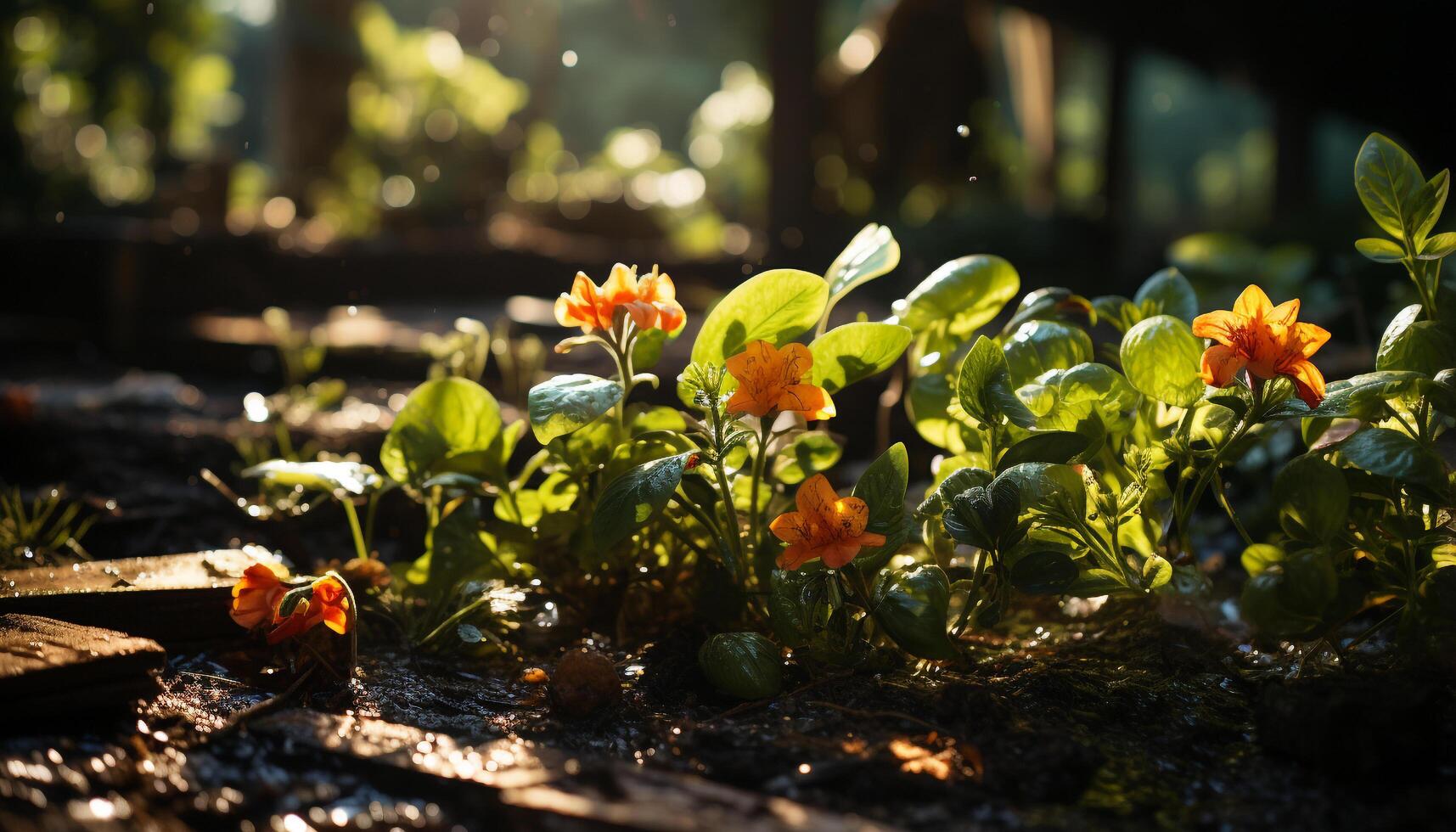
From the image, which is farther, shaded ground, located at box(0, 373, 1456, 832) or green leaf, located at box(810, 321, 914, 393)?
green leaf, located at box(810, 321, 914, 393)

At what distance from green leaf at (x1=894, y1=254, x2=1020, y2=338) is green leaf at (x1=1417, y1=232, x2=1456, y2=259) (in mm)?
576

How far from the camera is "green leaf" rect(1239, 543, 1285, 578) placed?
1.62 metres

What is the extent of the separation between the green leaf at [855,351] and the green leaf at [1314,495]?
1.81 feet

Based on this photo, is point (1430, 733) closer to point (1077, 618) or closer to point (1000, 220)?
point (1077, 618)

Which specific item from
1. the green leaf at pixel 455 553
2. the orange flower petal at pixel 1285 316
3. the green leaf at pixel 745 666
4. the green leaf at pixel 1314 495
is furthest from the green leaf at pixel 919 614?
the green leaf at pixel 455 553

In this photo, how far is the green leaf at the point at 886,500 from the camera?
1.59 meters

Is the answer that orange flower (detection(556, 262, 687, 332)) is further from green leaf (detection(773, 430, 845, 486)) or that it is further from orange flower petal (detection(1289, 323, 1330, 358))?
orange flower petal (detection(1289, 323, 1330, 358))

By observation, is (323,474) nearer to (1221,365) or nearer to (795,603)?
(795,603)

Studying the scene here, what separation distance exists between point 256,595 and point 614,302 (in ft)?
2.22

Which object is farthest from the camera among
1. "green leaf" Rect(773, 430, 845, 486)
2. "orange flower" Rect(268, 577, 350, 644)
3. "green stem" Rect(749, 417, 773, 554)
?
"green leaf" Rect(773, 430, 845, 486)

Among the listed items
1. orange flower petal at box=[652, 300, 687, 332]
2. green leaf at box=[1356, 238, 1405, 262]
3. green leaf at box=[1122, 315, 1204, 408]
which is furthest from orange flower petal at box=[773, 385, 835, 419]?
green leaf at box=[1356, 238, 1405, 262]

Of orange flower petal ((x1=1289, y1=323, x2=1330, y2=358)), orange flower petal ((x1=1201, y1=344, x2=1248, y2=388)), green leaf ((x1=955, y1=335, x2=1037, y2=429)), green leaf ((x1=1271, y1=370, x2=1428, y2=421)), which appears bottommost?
green leaf ((x1=955, y1=335, x2=1037, y2=429))

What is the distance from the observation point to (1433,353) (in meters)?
1.56

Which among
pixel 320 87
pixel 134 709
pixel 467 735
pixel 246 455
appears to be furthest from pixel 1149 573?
pixel 320 87
